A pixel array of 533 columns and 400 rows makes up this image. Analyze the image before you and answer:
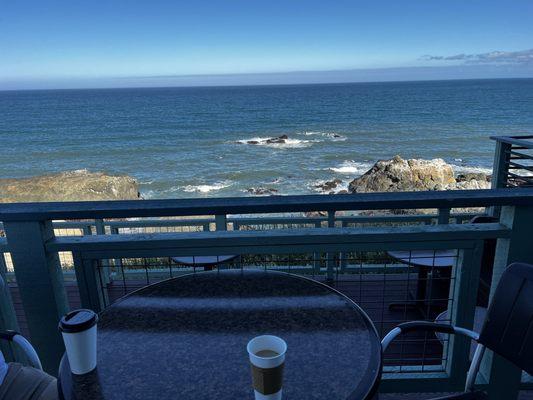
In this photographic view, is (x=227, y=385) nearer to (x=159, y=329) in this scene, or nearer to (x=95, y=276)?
(x=159, y=329)

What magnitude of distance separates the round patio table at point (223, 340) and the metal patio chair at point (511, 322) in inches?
9.7

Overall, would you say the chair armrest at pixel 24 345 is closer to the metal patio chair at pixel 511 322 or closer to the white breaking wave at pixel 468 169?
the metal patio chair at pixel 511 322

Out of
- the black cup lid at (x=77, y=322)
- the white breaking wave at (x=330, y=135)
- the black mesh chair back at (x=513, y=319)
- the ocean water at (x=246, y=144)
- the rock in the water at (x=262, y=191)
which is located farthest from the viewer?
the white breaking wave at (x=330, y=135)

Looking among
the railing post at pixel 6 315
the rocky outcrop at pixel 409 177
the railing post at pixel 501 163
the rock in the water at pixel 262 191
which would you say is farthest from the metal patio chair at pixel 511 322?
the rock in the water at pixel 262 191

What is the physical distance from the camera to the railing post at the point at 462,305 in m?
1.89

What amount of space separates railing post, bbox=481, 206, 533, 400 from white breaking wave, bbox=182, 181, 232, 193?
2262 cm

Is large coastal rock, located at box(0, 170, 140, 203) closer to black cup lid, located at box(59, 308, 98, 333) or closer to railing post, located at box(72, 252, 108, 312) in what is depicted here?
railing post, located at box(72, 252, 108, 312)

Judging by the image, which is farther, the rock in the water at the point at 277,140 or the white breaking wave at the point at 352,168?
the rock in the water at the point at 277,140

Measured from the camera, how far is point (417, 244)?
1.83m

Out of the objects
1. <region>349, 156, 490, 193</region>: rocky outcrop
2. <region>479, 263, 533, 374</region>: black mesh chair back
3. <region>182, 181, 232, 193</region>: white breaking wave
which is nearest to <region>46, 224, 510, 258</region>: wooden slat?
<region>479, 263, 533, 374</region>: black mesh chair back

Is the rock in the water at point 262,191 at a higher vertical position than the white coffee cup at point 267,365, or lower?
lower

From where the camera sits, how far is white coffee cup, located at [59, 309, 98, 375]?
1182mm

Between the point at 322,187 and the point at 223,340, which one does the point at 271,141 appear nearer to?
the point at 322,187

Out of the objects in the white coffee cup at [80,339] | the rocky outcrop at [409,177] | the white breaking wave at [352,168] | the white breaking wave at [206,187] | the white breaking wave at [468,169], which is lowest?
the white breaking wave at [206,187]
